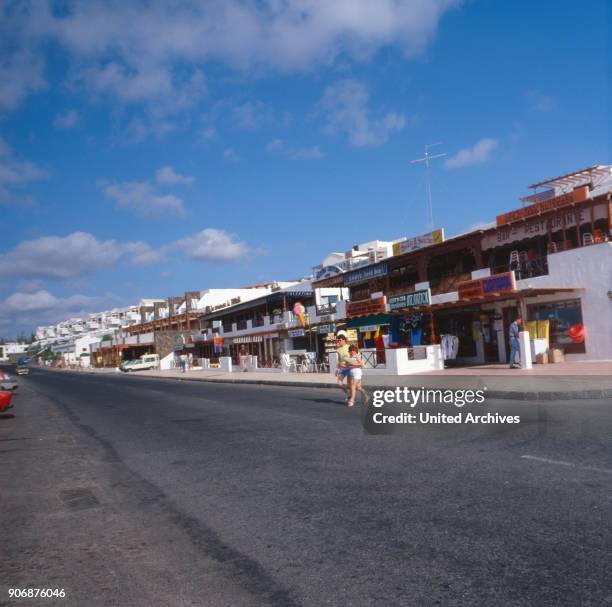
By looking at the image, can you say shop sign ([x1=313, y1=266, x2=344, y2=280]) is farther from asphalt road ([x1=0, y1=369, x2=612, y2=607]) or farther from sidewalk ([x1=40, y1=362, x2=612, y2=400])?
asphalt road ([x1=0, y1=369, x2=612, y2=607])

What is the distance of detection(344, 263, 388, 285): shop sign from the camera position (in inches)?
1267

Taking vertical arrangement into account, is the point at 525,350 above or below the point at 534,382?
above

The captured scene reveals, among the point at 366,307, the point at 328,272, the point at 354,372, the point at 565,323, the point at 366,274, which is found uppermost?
the point at 328,272

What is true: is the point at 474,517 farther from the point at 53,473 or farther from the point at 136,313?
the point at 136,313

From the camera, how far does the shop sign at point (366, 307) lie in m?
28.6

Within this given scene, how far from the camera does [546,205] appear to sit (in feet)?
75.5

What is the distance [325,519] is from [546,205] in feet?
69.4

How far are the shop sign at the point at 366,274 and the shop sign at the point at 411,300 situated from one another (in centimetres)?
474

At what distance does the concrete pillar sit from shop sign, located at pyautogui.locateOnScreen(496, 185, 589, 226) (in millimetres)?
5640

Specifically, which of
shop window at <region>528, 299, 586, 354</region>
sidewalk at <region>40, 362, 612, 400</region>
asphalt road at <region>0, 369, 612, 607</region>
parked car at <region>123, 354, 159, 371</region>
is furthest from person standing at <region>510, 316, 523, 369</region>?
parked car at <region>123, 354, 159, 371</region>

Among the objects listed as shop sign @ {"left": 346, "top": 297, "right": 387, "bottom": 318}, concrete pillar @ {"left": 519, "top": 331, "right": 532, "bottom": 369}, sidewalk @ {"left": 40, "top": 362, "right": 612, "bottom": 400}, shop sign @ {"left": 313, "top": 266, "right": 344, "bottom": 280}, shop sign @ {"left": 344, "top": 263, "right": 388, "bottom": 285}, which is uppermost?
shop sign @ {"left": 313, "top": 266, "right": 344, "bottom": 280}

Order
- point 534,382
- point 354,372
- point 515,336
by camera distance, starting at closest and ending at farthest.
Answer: point 354,372
point 534,382
point 515,336

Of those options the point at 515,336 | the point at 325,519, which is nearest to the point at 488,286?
the point at 515,336

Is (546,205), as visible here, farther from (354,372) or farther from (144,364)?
(144,364)
